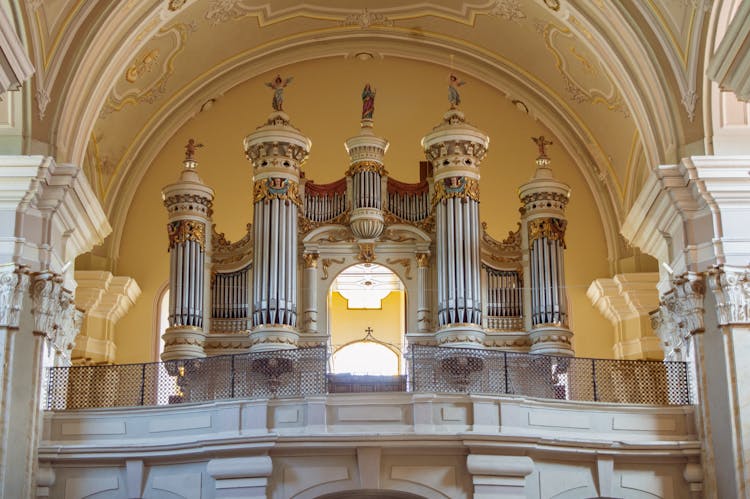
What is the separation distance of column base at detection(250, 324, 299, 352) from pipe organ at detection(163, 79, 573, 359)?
0.13 m

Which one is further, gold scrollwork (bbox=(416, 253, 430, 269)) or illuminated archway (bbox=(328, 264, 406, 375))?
illuminated archway (bbox=(328, 264, 406, 375))

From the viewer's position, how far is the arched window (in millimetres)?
26031

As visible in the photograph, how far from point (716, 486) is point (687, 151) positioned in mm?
4485

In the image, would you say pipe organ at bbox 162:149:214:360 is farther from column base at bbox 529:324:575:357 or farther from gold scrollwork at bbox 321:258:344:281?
column base at bbox 529:324:575:357

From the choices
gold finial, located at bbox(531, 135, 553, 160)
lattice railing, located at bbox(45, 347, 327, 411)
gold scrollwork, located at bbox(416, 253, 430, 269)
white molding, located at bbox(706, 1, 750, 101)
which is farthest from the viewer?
gold finial, located at bbox(531, 135, 553, 160)

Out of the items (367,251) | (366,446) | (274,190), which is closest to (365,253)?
(367,251)

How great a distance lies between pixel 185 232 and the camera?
65.8 ft

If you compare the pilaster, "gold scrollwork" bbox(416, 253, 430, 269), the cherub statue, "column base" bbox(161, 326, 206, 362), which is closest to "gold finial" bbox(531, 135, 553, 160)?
the cherub statue

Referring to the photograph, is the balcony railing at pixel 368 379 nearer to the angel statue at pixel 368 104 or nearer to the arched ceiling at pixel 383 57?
the arched ceiling at pixel 383 57

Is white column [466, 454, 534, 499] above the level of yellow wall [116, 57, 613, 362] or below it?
below

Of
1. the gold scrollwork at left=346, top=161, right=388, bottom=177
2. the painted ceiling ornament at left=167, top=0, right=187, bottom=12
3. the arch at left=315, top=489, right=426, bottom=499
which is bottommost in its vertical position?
the arch at left=315, top=489, right=426, bottom=499

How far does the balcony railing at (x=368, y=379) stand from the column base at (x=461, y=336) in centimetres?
59

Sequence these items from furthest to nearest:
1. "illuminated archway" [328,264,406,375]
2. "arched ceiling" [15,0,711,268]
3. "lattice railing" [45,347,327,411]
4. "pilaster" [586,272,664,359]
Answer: "illuminated archway" [328,264,406,375], "pilaster" [586,272,664,359], "arched ceiling" [15,0,711,268], "lattice railing" [45,347,327,411]

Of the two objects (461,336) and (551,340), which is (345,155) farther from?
(551,340)
